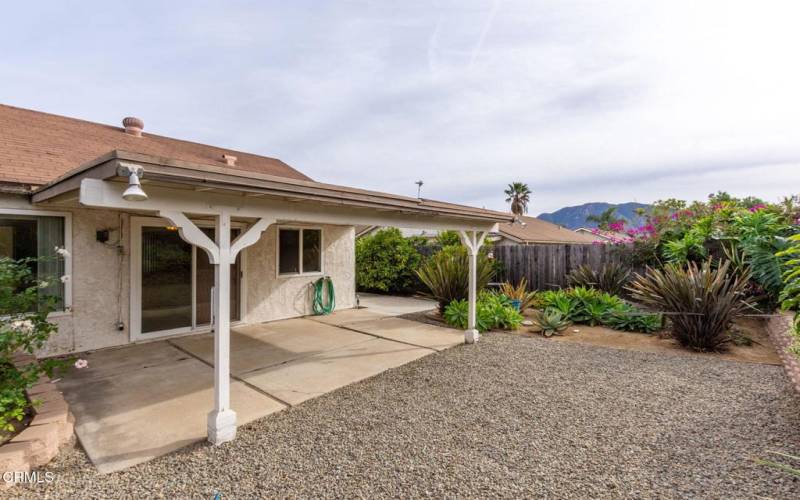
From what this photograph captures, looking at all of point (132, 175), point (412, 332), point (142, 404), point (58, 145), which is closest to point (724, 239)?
point (412, 332)

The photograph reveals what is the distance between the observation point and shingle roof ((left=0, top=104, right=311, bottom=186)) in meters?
5.51

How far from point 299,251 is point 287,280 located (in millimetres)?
798

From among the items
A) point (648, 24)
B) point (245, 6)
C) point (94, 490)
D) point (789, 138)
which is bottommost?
point (94, 490)

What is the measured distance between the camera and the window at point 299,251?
8812mm

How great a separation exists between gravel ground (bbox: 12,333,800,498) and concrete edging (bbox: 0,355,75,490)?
13 centimetres

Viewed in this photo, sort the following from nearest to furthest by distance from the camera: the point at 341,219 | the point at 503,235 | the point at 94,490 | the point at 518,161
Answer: the point at 94,490
the point at 341,219
the point at 518,161
the point at 503,235

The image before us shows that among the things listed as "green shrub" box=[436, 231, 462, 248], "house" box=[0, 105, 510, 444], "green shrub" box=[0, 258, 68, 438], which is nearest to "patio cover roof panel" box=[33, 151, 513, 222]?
"house" box=[0, 105, 510, 444]

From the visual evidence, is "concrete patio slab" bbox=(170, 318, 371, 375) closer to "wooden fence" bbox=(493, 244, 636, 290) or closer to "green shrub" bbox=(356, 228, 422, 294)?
"green shrub" bbox=(356, 228, 422, 294)

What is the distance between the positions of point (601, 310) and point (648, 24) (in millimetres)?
5555

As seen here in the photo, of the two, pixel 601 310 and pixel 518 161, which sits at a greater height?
pixel 518 161

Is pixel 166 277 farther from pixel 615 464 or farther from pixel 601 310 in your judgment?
pixel 601 310

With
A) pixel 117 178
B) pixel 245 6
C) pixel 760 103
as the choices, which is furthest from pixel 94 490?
pixel 760 103

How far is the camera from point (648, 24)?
5.89 metres

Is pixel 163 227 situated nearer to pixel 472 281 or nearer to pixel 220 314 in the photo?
pixel 220 314
